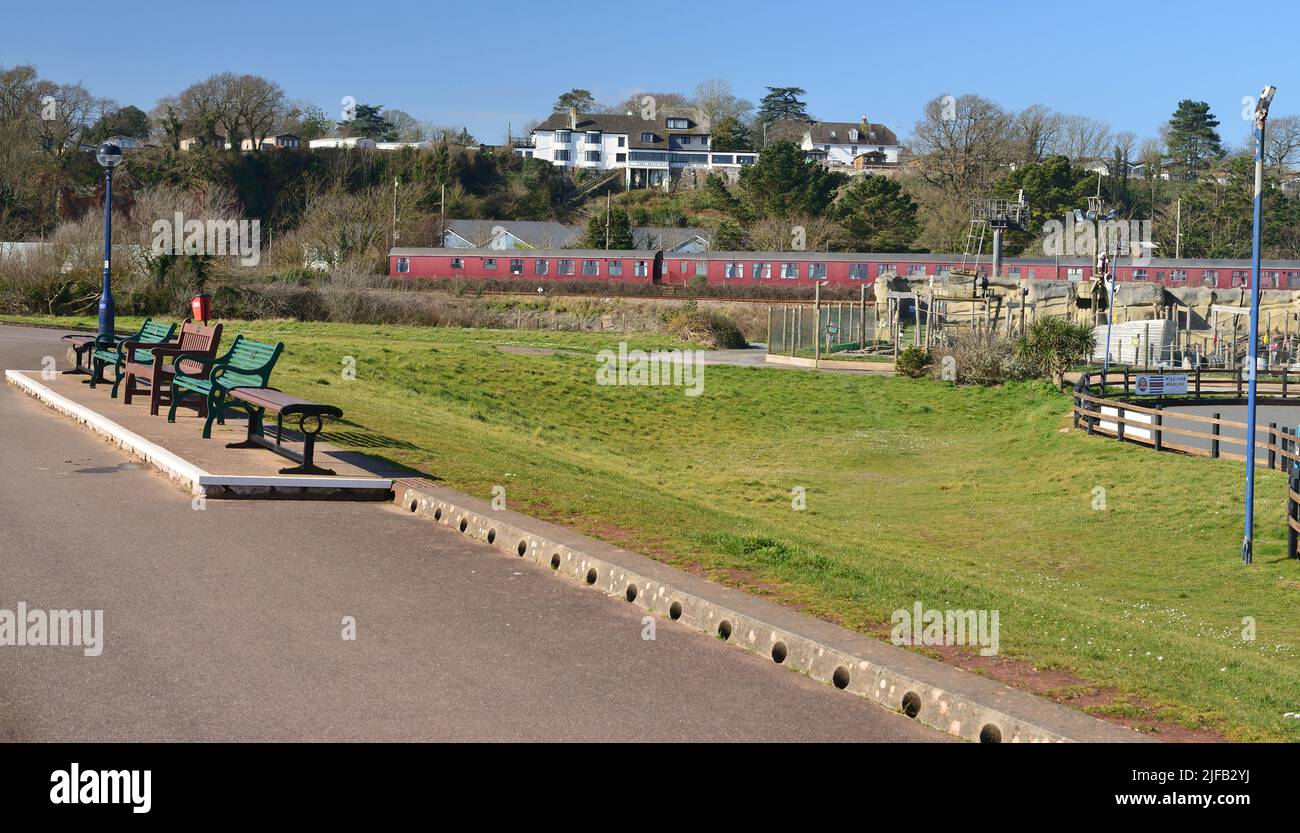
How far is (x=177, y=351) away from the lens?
15633 millimetres

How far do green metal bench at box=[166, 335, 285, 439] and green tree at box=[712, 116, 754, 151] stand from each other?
6162 inches

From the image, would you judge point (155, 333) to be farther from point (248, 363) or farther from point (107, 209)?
point (107, 209)

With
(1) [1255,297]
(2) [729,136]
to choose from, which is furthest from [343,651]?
(2) [729,136]

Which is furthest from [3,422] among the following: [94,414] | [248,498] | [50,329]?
[50,329]

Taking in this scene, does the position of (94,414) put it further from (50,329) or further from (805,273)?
(805,273)

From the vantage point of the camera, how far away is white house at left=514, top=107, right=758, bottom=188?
160 m

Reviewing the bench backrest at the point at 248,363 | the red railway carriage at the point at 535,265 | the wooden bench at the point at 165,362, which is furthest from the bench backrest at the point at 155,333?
the red railway carriage at the point at 535,265

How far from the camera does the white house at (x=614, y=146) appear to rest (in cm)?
15950

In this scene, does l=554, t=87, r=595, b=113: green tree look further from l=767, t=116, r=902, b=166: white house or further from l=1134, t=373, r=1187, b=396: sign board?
l=1134, t=373, r=1187, b=396: sign board

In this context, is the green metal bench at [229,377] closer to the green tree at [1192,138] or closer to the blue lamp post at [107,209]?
the blue lamp post at [107,209]

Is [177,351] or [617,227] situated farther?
[617,227]

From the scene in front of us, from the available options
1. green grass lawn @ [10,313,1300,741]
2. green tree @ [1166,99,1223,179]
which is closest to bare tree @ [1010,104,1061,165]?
green tree @ [1166,99,1223,179]

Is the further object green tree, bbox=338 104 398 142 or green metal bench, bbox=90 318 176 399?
green tree, bbox=338 104 398 142
